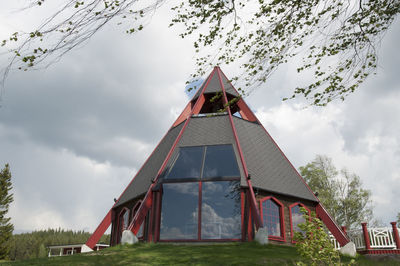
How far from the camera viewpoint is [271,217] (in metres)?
15.8

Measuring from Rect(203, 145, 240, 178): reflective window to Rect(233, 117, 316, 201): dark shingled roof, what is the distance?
3.26ft

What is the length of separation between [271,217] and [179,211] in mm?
4967

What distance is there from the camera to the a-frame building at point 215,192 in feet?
48.4


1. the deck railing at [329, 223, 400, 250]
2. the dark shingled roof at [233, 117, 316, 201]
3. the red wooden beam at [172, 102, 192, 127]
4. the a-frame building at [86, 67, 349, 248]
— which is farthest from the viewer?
the red wooden beam at [172, 102, 192, 127]

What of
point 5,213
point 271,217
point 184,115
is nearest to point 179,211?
point 271,217

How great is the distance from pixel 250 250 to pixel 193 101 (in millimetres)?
13894

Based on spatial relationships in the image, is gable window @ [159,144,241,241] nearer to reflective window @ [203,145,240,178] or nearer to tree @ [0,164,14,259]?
reflective window @ [203,145,240,178]

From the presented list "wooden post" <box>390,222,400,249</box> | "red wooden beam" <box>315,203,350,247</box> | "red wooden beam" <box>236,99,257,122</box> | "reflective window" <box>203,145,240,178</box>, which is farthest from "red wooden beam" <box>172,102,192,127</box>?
"wooden post" <box>390,222,400,249</box>

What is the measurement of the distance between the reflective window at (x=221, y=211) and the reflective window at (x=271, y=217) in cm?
174

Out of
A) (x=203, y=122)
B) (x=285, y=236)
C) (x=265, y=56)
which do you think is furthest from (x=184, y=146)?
(x=265, y=56)

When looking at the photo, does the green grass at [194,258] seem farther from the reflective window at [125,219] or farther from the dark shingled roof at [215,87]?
the dark shingled roof at [215,87]

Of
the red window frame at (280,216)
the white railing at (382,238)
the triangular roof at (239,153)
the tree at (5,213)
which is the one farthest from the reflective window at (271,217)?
the tree at (5,213)

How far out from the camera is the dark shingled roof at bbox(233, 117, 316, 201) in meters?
16.6

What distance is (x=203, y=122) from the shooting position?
19.7 meters
